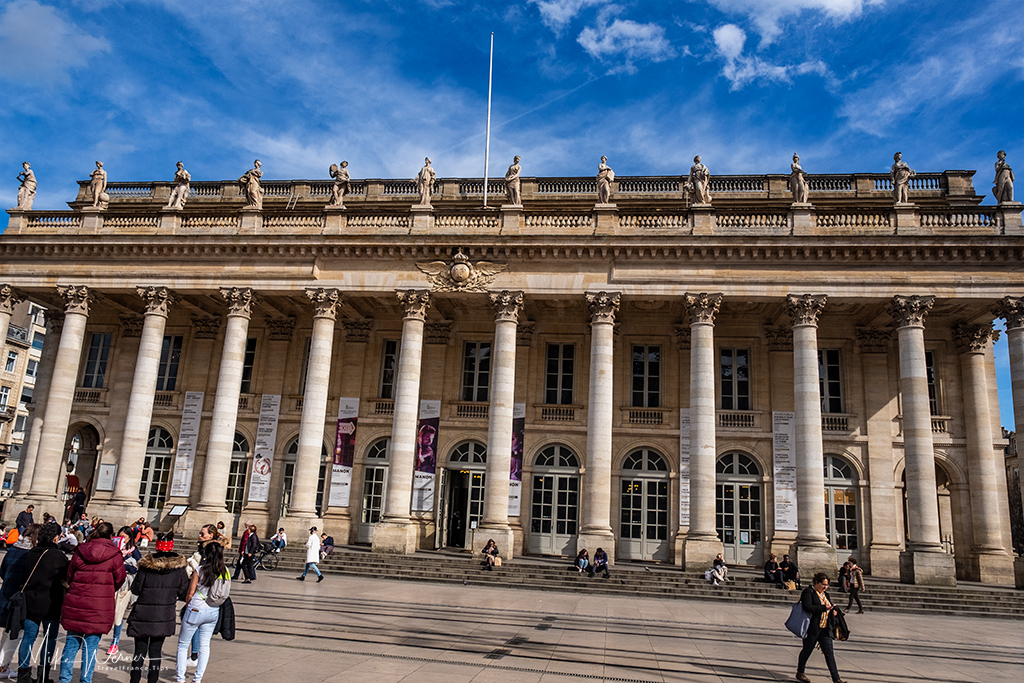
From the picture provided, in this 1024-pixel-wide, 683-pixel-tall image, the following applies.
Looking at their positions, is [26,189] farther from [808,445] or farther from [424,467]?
[808,445]

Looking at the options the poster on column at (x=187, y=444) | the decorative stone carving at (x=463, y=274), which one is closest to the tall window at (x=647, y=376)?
the decorative stone carving at (x=463, y=274)

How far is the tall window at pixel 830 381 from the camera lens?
2558 cm

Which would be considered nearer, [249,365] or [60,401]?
[60,401]

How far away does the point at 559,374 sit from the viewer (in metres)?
27.0

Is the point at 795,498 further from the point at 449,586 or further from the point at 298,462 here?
the point at 298,462

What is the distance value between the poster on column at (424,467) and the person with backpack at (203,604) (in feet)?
60.4

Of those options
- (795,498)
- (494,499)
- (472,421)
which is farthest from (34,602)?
(795,498)

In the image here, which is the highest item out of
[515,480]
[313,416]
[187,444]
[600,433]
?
[313,416]

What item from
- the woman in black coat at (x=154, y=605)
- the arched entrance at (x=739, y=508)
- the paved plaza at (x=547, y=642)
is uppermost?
the arched entrance at (x=739, y=508)

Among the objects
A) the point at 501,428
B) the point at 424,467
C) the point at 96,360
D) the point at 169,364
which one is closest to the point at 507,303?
the point at 501,428

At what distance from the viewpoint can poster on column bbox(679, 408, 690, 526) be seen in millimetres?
A: 24141

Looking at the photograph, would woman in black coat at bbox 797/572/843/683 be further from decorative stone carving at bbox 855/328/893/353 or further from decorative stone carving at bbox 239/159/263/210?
decorative stone carving at bbox 239/159/263/210

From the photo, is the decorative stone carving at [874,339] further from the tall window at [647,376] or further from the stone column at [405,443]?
the stone column at [405,443]

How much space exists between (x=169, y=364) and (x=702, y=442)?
69.0 ft
